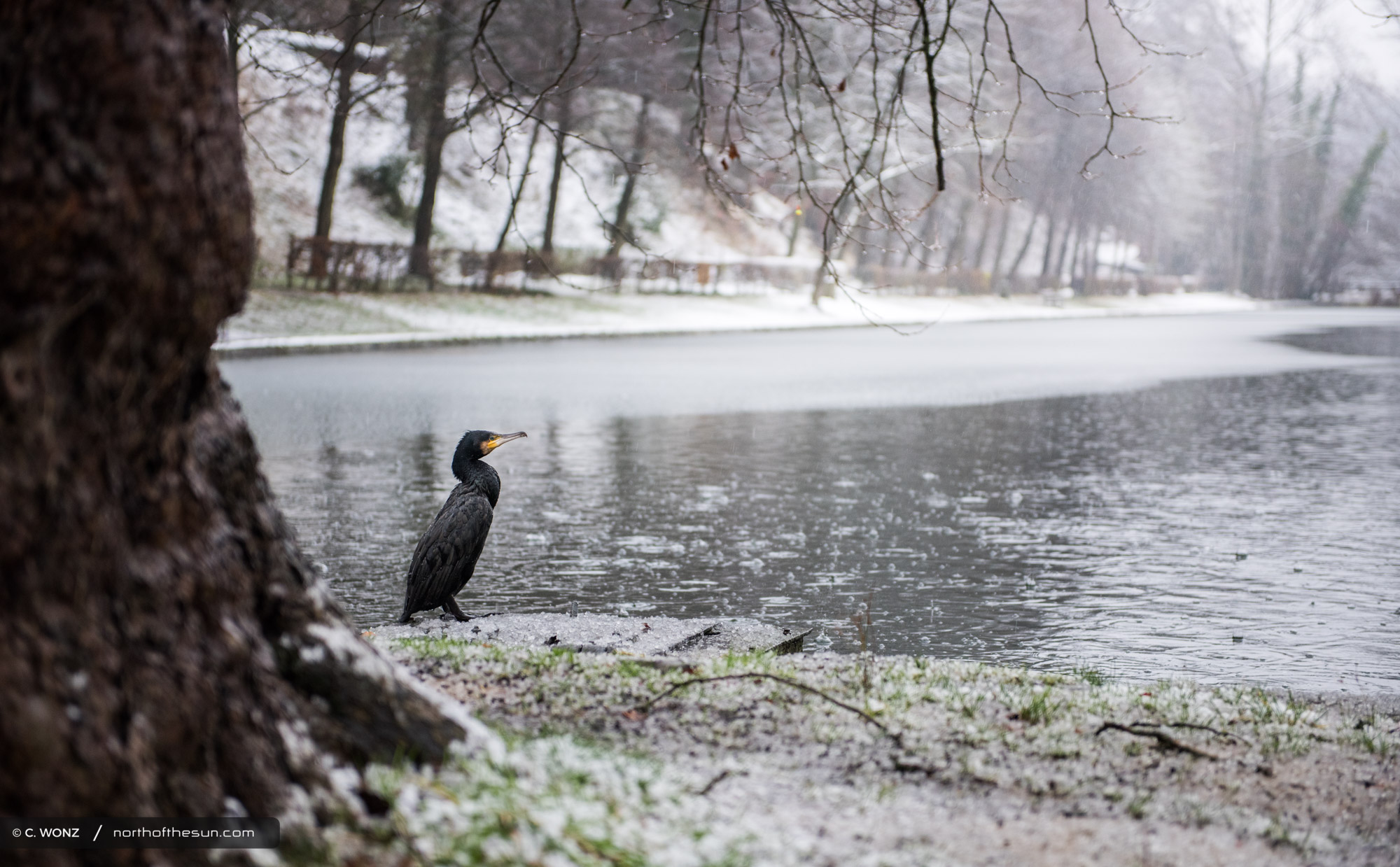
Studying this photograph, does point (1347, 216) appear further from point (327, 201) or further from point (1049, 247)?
point (327, 201)

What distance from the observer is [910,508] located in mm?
10719

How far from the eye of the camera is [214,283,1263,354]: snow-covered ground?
2678cm

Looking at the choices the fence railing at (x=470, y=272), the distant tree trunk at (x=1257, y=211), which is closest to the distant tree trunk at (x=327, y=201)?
the fence railing at (x=470, y=272)

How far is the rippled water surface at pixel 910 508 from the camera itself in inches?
288

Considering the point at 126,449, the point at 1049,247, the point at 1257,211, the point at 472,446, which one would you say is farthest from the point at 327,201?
the point at 1257,211

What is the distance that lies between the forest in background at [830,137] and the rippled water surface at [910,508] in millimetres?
1985

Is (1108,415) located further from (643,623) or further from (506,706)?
(506,706)

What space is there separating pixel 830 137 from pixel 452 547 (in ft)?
163

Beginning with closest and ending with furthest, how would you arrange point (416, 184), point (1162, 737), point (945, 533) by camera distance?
1. point (1162, 737)
2. point (945, 533)
3. point (416, 184)

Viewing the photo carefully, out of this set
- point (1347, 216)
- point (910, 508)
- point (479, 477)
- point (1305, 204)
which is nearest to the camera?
point (479, 477)

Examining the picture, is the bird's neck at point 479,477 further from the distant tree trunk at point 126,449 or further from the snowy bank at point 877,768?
the distant tree trunk at point 126,449

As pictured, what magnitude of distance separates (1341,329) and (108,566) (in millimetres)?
50569

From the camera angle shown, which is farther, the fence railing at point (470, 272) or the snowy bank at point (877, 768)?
the fence railing at point (470, 272)

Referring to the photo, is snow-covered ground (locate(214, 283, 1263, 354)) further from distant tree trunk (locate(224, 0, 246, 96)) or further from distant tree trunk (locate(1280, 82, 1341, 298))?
distant tree trunk (locate(1280, 82, 1341, 298))
